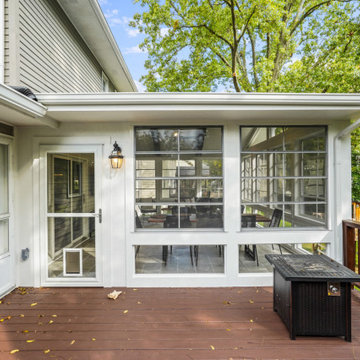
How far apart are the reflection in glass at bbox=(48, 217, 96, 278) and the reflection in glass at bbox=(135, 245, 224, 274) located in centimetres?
66

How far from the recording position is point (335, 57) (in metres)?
8.73

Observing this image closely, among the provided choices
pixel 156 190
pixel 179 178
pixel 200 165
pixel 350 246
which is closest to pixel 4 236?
pixel 156 190

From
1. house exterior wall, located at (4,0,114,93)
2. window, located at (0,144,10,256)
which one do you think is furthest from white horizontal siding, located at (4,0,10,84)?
window, located at (0,144,10,256)

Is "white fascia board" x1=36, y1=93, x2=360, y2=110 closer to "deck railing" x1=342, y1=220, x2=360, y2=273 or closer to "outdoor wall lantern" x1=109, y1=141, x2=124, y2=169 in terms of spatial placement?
"outdoor wall lantern" x1=109, y1=141, x2=124, y2=169

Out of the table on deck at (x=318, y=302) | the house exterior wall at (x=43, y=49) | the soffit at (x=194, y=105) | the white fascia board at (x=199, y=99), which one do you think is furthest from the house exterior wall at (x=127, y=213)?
the table on deck at (x=318, y=302)

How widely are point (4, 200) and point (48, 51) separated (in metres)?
2.74

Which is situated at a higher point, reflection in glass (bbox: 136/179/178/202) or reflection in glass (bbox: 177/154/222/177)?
reflection in glass (bbox: 177/154/222/177)

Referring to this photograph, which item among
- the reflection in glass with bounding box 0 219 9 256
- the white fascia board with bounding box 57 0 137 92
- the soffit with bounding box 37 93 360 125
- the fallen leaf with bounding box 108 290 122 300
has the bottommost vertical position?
the fallen leaf with bounding box 108 290 122 300

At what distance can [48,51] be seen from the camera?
171 inches

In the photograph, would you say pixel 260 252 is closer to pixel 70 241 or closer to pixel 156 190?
pixel 156 190

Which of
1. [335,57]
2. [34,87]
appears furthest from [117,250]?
[335,57]

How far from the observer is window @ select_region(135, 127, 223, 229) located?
11.4ft

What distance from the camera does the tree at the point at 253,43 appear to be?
26.2 ft

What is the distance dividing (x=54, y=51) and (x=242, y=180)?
4.11m
